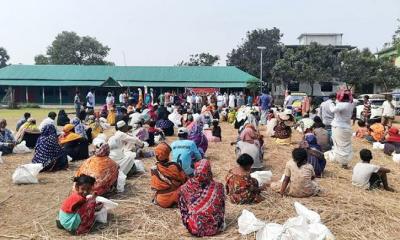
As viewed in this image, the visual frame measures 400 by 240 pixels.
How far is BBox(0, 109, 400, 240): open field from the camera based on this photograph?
515 centimetres

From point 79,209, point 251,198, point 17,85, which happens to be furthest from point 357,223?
point 17,85

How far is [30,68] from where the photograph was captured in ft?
134

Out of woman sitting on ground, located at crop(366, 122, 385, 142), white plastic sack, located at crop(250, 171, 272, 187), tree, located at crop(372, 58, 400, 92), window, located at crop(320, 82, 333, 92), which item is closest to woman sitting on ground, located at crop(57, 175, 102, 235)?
white plastic sack, located at crop(250, 171, 272, 187)

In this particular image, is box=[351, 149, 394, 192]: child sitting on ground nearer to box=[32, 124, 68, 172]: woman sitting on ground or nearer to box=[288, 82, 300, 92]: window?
box=[32, 124, 68, 172]: woman sitting on ground

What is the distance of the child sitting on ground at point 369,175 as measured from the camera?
7.06 meters

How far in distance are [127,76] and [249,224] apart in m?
35.6

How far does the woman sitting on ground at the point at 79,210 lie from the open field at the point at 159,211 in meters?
0.13

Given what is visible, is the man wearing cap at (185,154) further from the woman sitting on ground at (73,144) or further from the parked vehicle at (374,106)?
the parked vehicle at (374,106)

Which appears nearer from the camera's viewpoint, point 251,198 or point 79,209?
point 79,209

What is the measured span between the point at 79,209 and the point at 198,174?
1.57 m

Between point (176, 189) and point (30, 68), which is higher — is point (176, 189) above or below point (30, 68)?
below

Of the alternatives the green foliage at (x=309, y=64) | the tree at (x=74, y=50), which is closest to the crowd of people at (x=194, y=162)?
the green foliage at (x=309, y=64)

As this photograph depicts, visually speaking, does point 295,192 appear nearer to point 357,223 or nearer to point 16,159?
point 357,223

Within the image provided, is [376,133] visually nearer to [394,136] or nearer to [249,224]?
[394,136]
